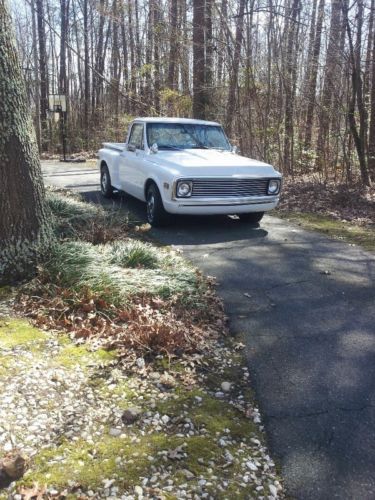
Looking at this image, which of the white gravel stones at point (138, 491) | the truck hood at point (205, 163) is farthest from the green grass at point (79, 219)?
the white gravel stones at point (138, 491)

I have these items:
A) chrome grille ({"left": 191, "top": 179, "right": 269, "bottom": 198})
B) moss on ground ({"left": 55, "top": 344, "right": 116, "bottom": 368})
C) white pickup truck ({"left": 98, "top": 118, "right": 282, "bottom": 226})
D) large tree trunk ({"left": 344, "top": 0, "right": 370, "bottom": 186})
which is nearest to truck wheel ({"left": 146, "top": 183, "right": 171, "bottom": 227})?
white pickup truck ({"left": 98, "top": 118, "right": 282, "bottom": 226})

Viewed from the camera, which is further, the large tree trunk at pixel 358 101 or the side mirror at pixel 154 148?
the large tree trunk at pixel 358 101

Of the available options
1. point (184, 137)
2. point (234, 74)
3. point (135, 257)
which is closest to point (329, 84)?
point (234, 74)

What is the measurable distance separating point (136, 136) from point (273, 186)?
9.46ft

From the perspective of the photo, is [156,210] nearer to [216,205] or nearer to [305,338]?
[216,205]

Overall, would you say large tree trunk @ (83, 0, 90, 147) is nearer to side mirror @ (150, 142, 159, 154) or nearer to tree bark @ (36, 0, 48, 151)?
tree bark @ (36, 0, 48, 151)

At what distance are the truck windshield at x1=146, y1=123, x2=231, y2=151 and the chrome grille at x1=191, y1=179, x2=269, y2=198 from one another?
1.53 metres

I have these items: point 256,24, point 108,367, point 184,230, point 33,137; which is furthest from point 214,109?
point 108,367

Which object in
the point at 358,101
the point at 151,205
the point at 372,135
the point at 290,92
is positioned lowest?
the point at 151,205

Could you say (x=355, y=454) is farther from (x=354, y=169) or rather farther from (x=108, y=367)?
(x=354, y=169)

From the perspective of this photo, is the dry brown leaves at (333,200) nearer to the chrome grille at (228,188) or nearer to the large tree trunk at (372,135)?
the large tree trunk at (372,135)

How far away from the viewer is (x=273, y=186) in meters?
7.82

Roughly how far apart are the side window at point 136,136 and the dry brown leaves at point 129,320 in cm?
483

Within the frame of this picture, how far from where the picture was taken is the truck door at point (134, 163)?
27.3ft
